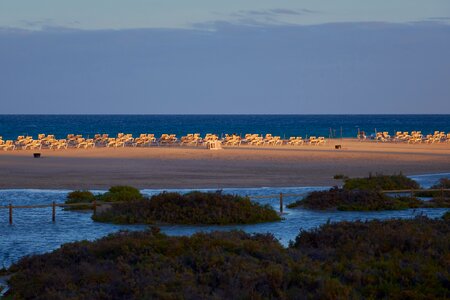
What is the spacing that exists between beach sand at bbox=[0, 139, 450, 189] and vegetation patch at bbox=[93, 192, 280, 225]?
9082mm

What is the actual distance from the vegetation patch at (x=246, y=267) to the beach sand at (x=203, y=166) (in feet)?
59.1

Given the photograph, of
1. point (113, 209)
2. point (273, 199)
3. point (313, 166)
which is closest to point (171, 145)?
point (313, 166)

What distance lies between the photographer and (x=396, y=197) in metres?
25.4

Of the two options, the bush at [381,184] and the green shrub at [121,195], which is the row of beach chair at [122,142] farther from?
the green shrub at [121,195]

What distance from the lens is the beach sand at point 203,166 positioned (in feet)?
107

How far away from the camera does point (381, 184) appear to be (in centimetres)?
2716

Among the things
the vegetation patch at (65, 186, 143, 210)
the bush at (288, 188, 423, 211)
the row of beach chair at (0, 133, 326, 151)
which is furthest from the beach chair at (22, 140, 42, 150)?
the bush at (288, 188, 423, 211)

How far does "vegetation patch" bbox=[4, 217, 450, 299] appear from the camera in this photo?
378 inches

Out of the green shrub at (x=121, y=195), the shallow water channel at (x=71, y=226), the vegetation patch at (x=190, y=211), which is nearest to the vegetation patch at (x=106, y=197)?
the green shrub at (x=121, y=195)

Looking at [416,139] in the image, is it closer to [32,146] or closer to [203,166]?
[32,146]

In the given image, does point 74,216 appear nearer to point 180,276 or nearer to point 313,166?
point 180,276

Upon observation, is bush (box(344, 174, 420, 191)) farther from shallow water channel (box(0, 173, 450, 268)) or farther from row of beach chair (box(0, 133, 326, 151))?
row of beach chair (box(0, 133, 326, 151))

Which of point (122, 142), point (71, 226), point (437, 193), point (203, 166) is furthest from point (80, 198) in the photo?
point (122, 142)

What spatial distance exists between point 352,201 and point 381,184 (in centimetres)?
343
